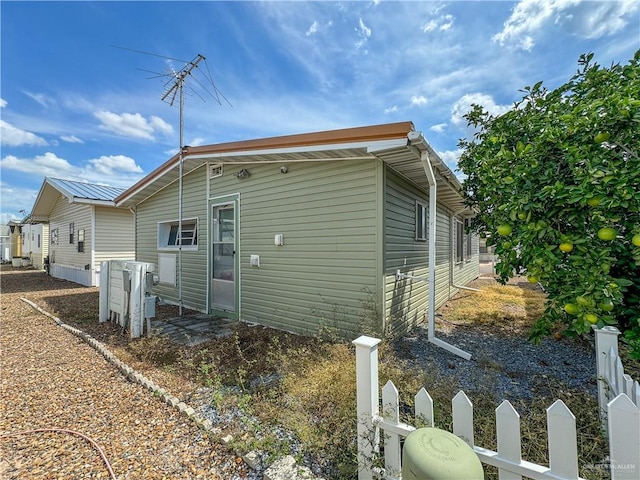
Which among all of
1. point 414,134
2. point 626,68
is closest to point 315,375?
point 414,134

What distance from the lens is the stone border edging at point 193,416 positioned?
173cm

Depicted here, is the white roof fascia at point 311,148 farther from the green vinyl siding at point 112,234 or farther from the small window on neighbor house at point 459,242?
the green vinyl siding at point 112,234

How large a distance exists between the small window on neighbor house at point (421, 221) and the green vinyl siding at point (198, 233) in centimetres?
463

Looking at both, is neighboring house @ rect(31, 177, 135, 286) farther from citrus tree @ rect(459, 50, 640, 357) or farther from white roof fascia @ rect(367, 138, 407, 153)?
citrus tree @ rect(459, 50, 640, 357)

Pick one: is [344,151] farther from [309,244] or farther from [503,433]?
[503,433]

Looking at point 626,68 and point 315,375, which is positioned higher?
point 626,68

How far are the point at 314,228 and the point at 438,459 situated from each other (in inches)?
154

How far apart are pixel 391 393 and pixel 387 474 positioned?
0.46 metres

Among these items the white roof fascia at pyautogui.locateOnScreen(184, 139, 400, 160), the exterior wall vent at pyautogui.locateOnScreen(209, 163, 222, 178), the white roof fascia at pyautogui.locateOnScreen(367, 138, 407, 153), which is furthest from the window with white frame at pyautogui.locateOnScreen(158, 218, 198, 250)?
the white roof fascia at pyautogui.locateOnScreen(367, 138, 407, 153)

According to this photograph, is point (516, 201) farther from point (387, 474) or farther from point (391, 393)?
point (387, 474)

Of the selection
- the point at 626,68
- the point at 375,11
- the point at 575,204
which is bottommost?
the point at 575,204

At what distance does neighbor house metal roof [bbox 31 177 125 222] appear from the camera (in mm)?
10320

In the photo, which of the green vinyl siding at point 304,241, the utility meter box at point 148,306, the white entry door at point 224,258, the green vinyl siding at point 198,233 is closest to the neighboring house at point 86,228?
the green vinyl siding at point 198,233

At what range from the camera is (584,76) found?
11.0ft
